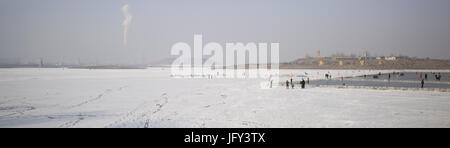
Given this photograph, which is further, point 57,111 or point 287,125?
point 57,111

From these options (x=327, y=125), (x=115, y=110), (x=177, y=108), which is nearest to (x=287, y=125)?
(x=327, y=125)

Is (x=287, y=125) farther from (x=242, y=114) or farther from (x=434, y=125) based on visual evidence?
(x=434, y=125)
